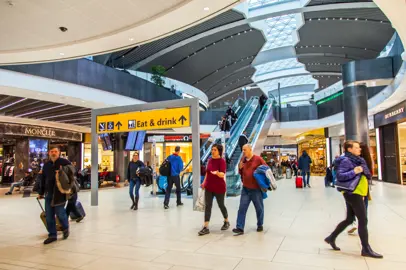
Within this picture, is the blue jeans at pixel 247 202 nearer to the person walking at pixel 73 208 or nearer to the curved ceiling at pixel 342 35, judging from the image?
the person walking at pixel 73 208

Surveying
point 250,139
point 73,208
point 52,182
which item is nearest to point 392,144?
point 250,139

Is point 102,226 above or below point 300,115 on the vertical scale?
below

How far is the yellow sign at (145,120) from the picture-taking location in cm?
798

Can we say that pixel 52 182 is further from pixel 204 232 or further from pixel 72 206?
pixel 204 232

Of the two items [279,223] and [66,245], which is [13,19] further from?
[279,223]

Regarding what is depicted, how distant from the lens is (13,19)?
523cm

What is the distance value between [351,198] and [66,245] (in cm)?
392

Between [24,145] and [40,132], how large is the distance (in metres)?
1.50

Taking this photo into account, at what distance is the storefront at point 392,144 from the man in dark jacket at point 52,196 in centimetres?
1333

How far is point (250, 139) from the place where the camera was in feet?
50.7

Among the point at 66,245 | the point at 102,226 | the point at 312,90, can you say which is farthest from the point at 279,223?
the point at 312,90

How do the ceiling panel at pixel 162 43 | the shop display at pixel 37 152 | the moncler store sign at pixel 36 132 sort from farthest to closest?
the ceiling panel at pixel 162 43, the shop display at pixel 37 152, the moncler store sign at pixel 36 132

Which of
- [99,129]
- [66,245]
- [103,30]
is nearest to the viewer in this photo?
[66,245]

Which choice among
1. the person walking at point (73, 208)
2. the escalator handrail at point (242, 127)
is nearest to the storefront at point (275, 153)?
the escalator handrail at point (242, 127)
